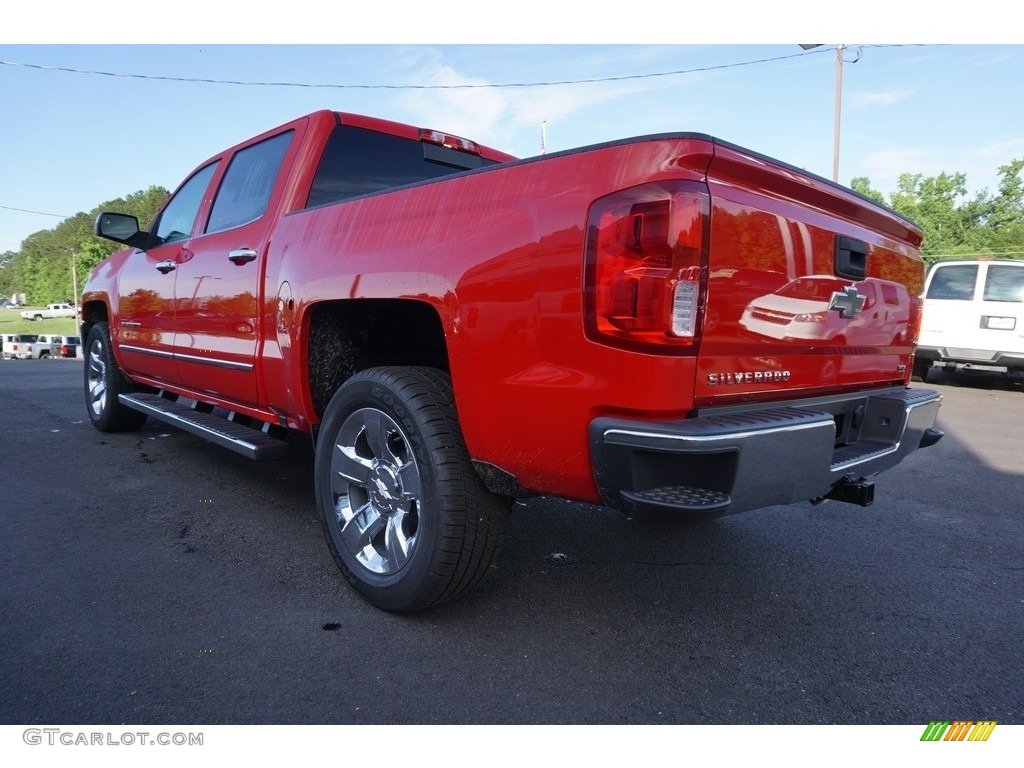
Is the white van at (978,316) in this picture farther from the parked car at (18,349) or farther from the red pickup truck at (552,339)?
the parked car at (18,349)

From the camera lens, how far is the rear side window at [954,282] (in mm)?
9970

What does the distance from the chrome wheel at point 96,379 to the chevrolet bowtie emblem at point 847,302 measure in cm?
546

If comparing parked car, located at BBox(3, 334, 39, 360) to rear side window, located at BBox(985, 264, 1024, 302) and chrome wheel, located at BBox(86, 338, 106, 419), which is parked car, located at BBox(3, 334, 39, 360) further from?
rear side window, located at BBox(985, 264, 1024, 302)

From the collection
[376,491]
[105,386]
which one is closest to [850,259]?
[376,491]

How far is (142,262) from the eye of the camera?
4.80 metres

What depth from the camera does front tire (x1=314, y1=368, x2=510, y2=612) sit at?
2307mm

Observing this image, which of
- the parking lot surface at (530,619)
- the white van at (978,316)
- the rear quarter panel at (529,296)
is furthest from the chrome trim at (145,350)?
the white van at (978,316)

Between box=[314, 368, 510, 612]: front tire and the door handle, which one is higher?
the door handle

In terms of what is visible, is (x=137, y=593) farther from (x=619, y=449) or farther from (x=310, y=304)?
(x=619, y=449)

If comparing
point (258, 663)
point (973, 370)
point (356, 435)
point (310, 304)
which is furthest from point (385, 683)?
point (973, 370)

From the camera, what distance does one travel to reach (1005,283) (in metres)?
9.70

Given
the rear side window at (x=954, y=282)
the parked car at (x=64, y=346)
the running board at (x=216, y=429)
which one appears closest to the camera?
the running board at (x=216, y=429)

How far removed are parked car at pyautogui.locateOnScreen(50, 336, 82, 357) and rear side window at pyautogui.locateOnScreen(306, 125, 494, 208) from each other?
1502 cm

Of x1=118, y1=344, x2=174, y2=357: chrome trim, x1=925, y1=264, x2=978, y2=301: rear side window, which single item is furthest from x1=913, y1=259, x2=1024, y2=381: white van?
x1=118, y1=344, x2=174, y2=357: chrome trim
